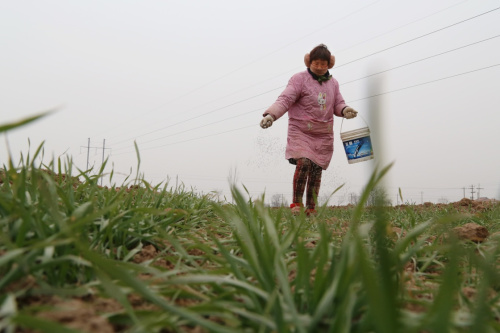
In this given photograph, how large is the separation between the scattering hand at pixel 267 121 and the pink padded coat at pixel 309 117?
36 centimetres

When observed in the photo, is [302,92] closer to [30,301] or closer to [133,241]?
[133,241]

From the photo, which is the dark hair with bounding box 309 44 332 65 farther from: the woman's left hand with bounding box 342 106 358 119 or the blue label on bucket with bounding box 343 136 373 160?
the blue label on bucket with bounding box 343 136 373 160

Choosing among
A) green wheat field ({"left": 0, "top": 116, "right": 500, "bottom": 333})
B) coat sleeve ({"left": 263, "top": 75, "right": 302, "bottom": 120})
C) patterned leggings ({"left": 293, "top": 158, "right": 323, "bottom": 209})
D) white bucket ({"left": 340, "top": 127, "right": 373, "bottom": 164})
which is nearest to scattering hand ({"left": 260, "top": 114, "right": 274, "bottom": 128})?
coat sleeve ({"left": 263, "top": 75, "right": 302, "bottom": 120})

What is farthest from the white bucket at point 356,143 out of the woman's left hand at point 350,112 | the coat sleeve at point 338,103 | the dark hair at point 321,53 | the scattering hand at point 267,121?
the dark hair at point 321,53

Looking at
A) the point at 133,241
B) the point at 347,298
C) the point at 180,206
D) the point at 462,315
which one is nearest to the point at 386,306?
the point at 347,298

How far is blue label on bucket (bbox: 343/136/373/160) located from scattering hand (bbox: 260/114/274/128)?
81cm

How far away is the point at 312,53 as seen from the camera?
460cm

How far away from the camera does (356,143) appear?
4023 millimetres

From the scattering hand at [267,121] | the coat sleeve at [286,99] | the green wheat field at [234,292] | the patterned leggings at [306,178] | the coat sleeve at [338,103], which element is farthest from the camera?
the coat sleeve at [338,103]

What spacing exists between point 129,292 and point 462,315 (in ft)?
2.19

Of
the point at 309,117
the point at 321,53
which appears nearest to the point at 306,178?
the point at 309,117

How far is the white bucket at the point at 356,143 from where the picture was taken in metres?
3.93

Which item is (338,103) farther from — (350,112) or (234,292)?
(234,292)

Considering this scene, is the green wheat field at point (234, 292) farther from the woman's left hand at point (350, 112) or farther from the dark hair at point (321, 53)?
the dark hair at point (321, 53)
